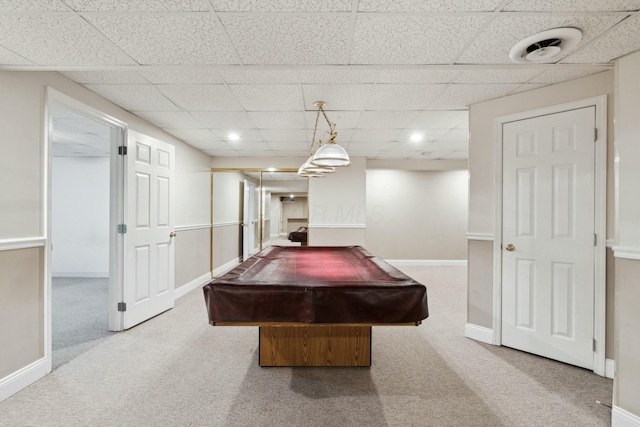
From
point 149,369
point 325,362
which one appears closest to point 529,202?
point 325,362

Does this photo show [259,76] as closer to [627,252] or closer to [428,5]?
[428,5]

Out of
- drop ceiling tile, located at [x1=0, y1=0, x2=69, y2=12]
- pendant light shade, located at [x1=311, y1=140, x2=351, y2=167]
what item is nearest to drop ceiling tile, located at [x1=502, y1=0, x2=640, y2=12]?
pendant light shade, located at [x1=311, y1=140, x2=351, y2=167]

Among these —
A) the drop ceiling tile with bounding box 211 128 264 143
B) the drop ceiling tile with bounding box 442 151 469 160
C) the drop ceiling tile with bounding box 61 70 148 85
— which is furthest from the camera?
the drop ceiling tile with bounding box 442 151 469 160

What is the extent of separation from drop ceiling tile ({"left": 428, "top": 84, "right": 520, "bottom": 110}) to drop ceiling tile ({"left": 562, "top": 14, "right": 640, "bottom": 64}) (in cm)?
63

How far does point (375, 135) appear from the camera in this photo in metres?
4.43

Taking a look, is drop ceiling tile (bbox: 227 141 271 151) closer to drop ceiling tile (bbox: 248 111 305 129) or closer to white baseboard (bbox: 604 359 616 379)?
drop ceiling tile (bbox: 248 111 305 129)

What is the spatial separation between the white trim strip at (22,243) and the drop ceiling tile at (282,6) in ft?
6.79

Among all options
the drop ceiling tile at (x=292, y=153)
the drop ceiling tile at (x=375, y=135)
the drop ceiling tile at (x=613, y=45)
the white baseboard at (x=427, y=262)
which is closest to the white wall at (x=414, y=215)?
the white baseboard at (x=427, y=262)

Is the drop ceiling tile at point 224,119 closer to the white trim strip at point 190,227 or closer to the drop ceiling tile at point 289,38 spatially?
the drop ceiling tile at point 289,38

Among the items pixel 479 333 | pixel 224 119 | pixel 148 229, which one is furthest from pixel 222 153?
pixel 479 333

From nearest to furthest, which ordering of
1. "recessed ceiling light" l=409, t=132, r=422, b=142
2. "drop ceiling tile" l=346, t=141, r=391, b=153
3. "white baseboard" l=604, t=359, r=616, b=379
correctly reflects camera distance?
1. "white baseboard" l=604, t=359, r=616, b=379
2. "recessed ceiling light" l=409, t=132, r=422, b=142
3. "drop ceiling tile" l=346, t=141, r=391, b=153

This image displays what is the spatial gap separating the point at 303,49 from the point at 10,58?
1.90m

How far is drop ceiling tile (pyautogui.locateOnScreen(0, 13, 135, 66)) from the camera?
1.68 metres

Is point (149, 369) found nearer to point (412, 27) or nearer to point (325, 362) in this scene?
point (325, 362)
